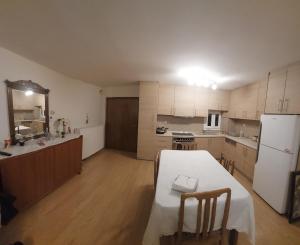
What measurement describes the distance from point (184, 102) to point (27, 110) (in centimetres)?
365

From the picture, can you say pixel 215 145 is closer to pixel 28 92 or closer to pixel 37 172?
pixel 37 172

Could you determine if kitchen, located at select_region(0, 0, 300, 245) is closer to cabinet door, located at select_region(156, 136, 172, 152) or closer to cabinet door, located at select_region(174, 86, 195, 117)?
cabinet door, located at select_region(156, 136, 172, 152)

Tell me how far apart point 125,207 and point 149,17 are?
2.44 metres

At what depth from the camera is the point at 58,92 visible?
321 cm

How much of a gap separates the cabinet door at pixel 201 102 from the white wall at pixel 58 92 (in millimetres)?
3257

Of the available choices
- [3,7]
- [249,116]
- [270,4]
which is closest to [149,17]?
[270,4]

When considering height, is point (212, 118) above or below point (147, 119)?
above

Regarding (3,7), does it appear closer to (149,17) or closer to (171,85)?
(149,17)

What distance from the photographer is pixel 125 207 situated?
2184mm

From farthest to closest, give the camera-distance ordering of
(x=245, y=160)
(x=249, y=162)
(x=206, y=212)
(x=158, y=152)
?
(x=245, y=160) → (x=249, y=162) → (x=158, y=152) → (x=206, y=212)

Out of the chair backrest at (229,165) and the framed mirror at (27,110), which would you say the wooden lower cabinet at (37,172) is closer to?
the framed mirror at (27,110)

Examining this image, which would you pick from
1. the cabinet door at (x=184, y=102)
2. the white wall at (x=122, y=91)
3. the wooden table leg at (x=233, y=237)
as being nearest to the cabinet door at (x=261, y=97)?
the cabinet door at (x=184, y=102)

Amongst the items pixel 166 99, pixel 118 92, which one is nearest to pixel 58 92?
pixel 118 92

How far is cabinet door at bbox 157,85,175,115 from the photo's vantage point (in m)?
4.22
